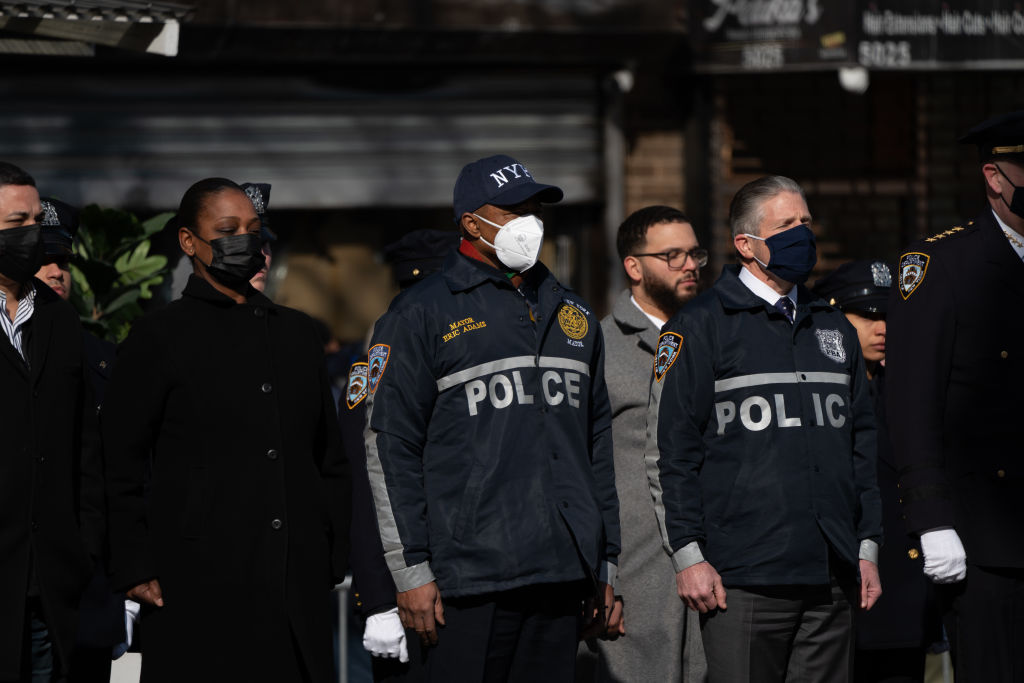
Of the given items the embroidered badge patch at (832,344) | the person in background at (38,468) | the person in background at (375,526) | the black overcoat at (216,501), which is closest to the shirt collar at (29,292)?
the person in background at (38,468)

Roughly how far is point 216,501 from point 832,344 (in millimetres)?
2136

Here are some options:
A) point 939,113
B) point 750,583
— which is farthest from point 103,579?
point 939,113

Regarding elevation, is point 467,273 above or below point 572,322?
above

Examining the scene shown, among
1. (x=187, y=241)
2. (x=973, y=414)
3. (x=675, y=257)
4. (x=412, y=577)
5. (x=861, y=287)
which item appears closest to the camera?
(x=412, y=577)

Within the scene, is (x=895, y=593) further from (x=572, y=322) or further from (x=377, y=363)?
(x=377, y=363)

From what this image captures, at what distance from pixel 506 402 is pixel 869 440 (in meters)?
1.38

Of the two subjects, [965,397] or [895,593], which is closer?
[965,397]

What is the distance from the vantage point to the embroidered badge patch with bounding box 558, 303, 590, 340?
15.3 feet

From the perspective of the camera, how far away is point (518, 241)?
4586mm

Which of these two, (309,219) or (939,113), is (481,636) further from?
(939,113)

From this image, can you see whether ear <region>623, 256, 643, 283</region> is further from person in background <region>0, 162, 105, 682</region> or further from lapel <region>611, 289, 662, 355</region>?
person in background <region>0, 162, 105, 682</region>

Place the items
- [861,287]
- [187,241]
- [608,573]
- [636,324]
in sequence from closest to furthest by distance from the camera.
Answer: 1. [608,573]
2. [187,241]
3. [636,324]
4. [861,287]

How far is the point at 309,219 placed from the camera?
33.1 feet

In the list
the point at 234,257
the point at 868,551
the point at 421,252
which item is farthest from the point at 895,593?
the point at 234,257
